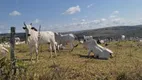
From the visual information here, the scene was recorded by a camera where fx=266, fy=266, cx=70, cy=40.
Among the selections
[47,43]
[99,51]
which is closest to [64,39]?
[99,51]

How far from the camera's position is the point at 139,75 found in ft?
29.3

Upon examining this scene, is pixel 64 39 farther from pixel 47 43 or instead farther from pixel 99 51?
pixel 47 43

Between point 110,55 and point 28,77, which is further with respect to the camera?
point 110,55

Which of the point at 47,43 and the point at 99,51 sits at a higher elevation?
the point at 47,43

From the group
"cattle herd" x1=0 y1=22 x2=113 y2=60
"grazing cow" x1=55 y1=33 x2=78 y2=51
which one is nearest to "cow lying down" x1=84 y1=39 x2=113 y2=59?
"cattle herd" x1=0 y1=22 x2=113 y2=60

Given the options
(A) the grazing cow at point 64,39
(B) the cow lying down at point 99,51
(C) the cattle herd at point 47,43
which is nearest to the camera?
(C) the cattle herd at point 47,43

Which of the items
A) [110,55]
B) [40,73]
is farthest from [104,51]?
[40,73]

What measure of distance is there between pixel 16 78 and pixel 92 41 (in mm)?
13633

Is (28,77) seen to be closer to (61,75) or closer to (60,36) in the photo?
(61,75)

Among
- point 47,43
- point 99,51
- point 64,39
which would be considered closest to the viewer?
point 47,43

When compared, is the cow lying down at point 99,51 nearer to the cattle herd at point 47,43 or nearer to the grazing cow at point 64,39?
the cattle herd at point 47,43

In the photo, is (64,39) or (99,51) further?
(64,39)

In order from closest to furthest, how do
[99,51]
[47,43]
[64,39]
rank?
[47,43] < [99,51] < [64,39]

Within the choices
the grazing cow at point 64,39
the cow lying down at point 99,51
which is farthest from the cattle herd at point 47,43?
the grazing cow at point 64,39
